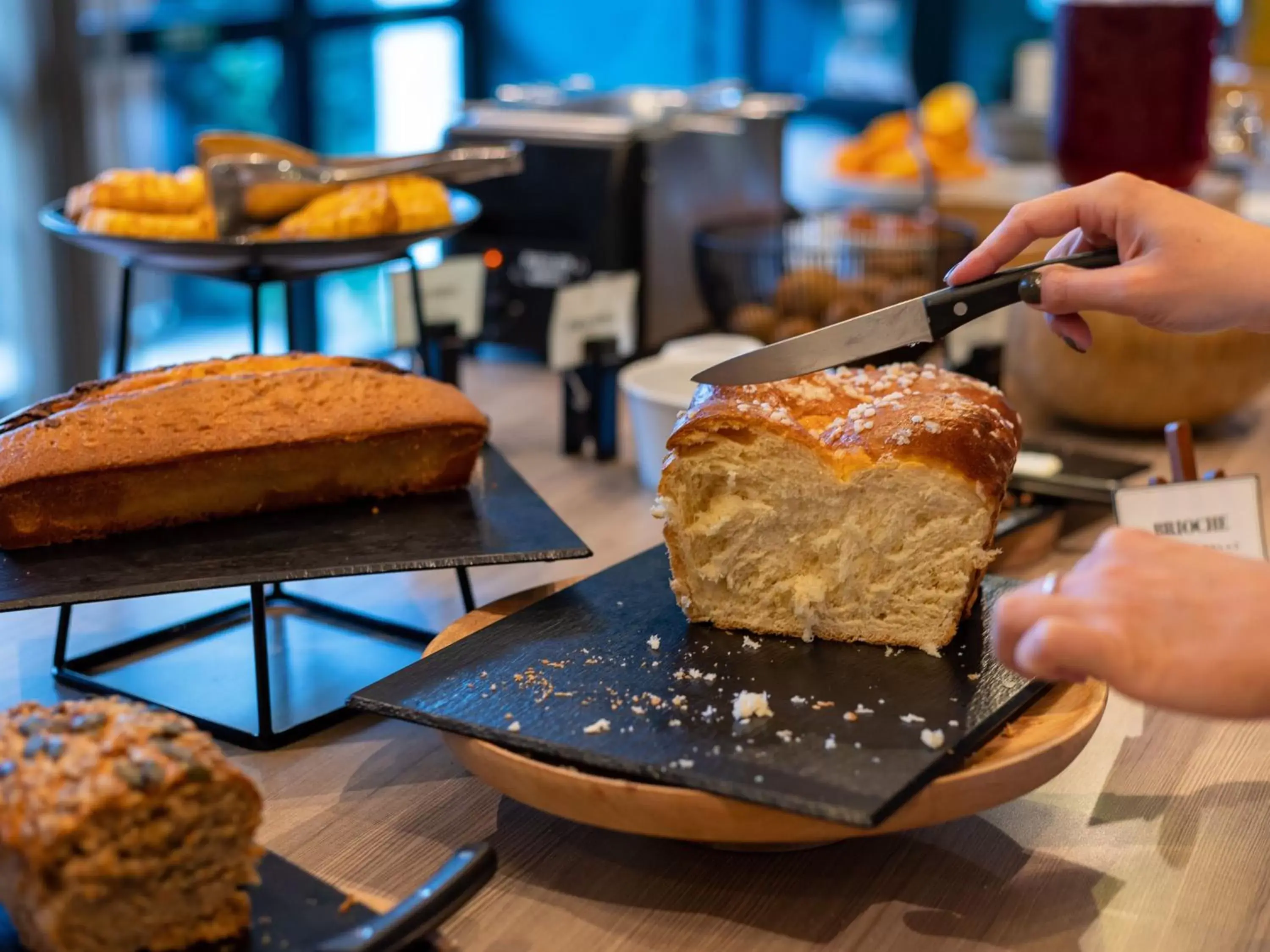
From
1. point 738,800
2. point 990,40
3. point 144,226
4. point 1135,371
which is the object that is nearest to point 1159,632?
point 738,800

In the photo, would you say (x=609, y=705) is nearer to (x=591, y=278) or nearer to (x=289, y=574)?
(x=289, y=574)

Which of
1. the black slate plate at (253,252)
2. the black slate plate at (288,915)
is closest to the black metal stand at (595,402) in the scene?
the black slate plate at (253,252)

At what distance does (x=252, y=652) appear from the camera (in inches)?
56.8

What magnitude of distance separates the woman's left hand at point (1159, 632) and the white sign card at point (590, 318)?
1.22 metres

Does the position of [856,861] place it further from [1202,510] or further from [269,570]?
[1202,510]

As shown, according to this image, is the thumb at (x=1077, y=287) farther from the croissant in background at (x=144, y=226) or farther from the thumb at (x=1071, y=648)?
the croissant in background at (x=144, y=226)

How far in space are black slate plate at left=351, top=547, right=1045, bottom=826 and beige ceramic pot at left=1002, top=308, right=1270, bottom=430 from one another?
0.99m

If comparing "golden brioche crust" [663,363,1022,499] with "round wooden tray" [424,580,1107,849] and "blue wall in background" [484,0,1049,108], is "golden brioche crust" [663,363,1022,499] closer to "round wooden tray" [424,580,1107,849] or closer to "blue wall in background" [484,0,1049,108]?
"round wooden tray" [424,580,1107,849]

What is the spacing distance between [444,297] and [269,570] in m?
0.91

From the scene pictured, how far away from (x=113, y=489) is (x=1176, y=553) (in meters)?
0.91

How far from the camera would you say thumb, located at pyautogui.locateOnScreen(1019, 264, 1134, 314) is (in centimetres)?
118

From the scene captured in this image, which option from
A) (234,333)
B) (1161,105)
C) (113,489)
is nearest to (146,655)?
(113,489)

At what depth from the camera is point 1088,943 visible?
38.8 inches

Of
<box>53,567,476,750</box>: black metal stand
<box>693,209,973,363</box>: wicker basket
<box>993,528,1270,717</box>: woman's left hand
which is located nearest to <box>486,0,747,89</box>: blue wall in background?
<box>693,209,973,363</box>: wicker basket
